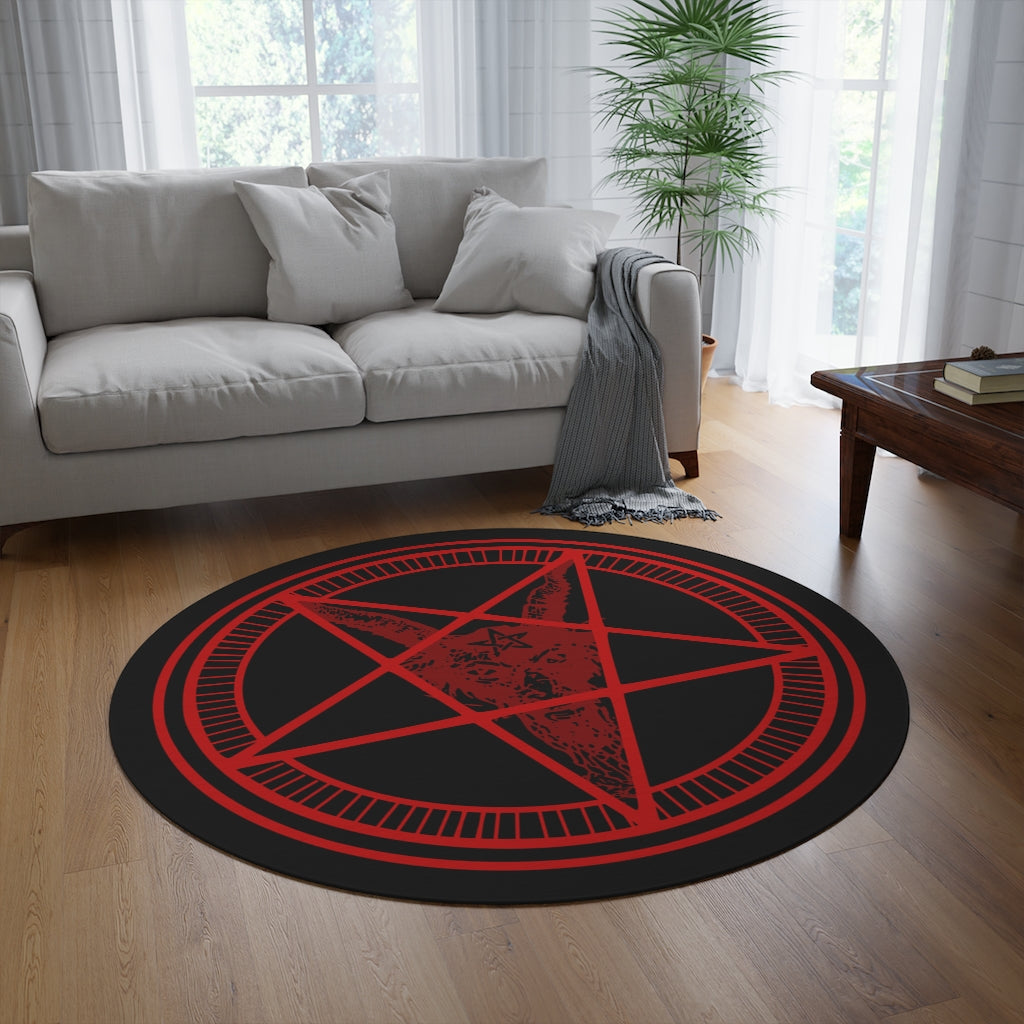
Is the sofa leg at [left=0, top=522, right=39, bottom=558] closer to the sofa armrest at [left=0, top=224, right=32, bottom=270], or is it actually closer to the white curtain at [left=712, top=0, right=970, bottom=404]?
the sofa armrest at [left=0, top=224, right=32, bottom=270]

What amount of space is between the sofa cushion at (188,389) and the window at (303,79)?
162cm

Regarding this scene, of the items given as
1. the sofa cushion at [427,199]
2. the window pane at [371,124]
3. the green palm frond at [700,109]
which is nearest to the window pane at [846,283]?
the green palm frond at [700,109]

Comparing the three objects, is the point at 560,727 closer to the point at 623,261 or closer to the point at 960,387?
the point at 960,387

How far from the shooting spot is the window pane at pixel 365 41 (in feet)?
13.9

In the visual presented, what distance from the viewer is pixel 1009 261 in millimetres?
3244

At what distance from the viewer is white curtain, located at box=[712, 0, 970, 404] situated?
3.34 metres

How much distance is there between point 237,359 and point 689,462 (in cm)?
131

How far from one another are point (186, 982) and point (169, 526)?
173 cm

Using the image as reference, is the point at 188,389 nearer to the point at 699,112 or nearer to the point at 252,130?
the point at 252,130

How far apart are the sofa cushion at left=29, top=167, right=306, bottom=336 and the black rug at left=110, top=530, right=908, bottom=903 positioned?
1037 mm

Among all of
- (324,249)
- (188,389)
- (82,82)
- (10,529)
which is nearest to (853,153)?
(324,249)

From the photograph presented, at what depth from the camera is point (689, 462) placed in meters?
3.31

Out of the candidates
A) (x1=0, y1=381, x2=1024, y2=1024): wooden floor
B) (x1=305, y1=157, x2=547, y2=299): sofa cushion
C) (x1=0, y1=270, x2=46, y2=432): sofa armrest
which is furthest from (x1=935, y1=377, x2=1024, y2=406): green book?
(x1=0, y1=270, x2=46, y2=432): sofa armrest

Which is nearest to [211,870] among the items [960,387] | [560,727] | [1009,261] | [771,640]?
[560,727]
